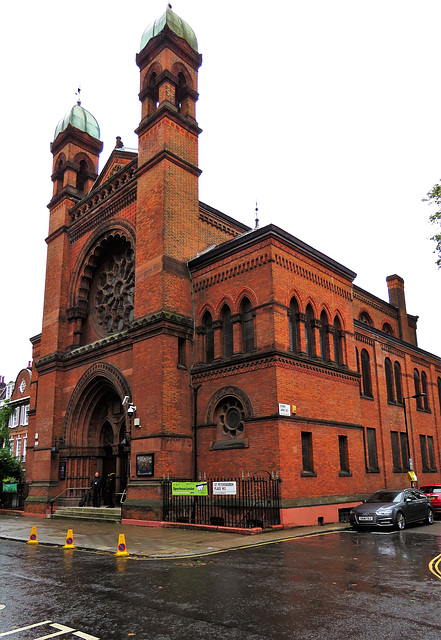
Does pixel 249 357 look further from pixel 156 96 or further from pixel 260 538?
pixel 156 96

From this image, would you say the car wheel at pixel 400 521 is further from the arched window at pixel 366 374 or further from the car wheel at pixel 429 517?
the arched window at pixel 366 374

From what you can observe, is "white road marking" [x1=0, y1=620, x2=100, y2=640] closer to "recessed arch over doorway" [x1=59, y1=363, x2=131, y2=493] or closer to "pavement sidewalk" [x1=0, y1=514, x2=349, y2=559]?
"pavement sidewalk" [x1=0, y1=514, x2=349, y2=559]

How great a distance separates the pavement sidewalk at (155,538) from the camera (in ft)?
42.6

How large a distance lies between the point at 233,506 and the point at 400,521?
557 centimetres

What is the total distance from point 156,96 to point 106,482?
736 inches

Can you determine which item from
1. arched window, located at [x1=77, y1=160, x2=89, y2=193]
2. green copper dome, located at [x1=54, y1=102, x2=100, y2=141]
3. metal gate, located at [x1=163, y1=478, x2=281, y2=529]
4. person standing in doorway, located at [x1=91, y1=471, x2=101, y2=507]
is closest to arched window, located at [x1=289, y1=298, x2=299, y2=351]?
metal gate, located at [x1=163, y1=478, x2=281, y2=529]

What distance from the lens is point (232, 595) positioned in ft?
26.4

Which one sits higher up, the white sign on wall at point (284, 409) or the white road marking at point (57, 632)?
the white sign on wall at point (284, 409)

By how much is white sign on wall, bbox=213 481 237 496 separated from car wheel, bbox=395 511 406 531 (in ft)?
17.7

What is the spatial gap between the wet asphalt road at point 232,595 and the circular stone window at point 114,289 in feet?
46.5

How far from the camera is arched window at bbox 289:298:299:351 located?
2003cm

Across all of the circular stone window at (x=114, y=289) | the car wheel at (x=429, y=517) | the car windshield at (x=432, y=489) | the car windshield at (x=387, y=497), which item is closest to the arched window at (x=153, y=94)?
the circular stone window at (x=114, y=289)

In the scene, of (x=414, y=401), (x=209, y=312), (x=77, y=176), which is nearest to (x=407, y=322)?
(x=414, y=401)

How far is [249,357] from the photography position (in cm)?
1914
